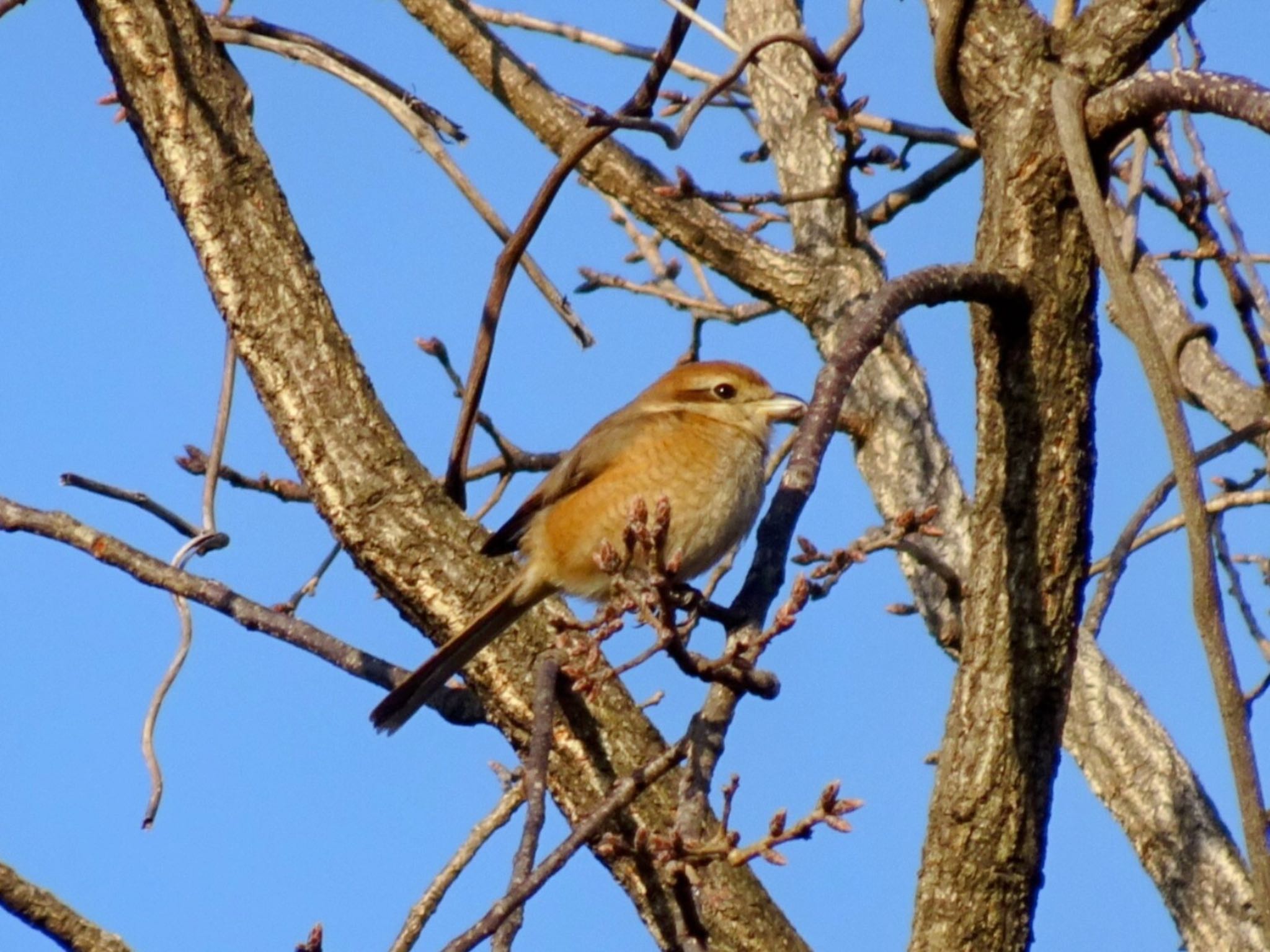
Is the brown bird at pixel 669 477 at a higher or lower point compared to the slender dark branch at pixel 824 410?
higher

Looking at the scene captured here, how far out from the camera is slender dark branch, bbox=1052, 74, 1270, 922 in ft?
7.36

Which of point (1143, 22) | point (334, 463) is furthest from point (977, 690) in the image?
point (334, 463)

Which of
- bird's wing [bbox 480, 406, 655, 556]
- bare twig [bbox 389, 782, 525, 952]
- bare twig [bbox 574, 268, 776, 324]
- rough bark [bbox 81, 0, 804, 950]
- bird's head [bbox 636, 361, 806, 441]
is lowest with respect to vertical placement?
bare twig [bbox 389, 782, 525, 952]

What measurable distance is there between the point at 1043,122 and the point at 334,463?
156 cm

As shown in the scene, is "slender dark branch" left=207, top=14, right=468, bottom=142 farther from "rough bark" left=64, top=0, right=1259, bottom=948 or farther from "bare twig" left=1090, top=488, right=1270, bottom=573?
"bare twig" left=1090, top=488, right=1270, bottom=573

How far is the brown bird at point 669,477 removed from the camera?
4289 millimetres

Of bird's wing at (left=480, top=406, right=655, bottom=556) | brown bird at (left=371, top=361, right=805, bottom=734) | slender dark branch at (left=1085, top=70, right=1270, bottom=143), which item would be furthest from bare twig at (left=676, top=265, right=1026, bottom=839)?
bird's wing at (left=480, top=406, right=655, bottom=556)

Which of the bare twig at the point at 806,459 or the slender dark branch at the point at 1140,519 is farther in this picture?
the slender dark branch at the point at 1140,519

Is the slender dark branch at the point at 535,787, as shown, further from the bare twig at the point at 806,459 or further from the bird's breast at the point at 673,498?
the bird's breast at the point at 673,498

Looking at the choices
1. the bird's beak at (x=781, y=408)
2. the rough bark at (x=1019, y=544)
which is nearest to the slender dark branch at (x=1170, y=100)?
the rough bark at (x=1019, y=544)

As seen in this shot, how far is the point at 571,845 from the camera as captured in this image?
229 centimetres

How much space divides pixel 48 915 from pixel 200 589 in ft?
2.78

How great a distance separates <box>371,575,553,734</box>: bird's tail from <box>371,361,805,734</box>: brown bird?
261 millimetres

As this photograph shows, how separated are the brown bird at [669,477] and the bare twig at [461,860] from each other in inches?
20.8
